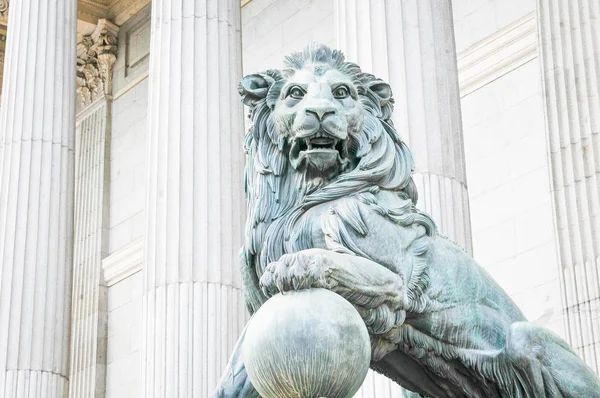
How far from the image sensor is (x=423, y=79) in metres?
15.0

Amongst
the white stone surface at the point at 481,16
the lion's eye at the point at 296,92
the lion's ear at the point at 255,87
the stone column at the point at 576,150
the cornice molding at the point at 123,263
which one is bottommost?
the lion's eye at the point at 296,92

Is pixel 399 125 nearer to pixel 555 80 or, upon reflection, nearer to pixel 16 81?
pixel 555 80

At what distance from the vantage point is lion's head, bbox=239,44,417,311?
5445mm

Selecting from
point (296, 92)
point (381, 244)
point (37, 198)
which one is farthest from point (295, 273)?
point (37, 198)

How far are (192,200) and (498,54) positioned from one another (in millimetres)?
6367

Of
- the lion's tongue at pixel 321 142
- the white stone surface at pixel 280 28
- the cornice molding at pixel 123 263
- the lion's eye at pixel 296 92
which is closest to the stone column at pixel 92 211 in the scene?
the cornice molding at pixel 123 263

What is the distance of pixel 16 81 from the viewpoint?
23297 millimetres

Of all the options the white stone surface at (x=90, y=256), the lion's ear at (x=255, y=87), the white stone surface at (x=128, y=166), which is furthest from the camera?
the white stone surface at (x=128, y=166)

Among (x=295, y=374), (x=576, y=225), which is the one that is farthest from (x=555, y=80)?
(x=295, y=374)

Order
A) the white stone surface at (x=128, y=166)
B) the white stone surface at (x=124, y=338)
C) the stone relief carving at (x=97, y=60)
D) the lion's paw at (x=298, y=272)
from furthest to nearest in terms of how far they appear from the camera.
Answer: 1. the stone relief carving at (x=97, y=60)
2. the white stone surface at (x=128, y=166)
3. the white stone surface at (x=124, y=338)
4. the lion's paw at (x=298, y=272)

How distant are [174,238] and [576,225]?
237 inches

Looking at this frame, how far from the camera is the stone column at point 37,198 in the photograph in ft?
71.3

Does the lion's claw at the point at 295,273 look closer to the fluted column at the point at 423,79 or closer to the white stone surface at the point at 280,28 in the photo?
the fluted column at the point at 423,79

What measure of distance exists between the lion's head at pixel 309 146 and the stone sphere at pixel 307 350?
24.6 inches
